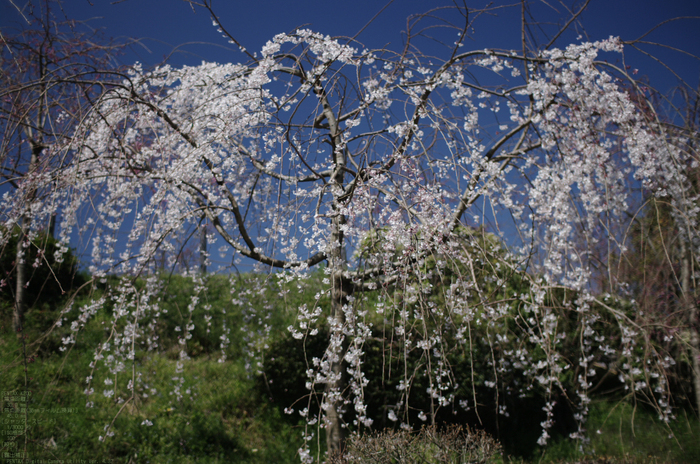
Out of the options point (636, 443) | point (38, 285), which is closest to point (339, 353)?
point (636, 443)

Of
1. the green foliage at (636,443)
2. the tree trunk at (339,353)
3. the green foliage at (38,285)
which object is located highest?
the green foliage at (38,285)

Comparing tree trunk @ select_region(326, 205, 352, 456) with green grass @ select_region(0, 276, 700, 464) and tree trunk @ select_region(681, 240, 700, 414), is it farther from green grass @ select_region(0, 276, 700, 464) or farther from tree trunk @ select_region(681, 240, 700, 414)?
tree trunk @ select_region(681, 240, 700, 414)

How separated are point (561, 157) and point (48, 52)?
5.70m

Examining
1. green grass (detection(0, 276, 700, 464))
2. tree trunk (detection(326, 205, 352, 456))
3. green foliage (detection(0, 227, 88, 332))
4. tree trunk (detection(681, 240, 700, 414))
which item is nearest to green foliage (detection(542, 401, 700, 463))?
green grass (detection(0, 276, 700, 464))

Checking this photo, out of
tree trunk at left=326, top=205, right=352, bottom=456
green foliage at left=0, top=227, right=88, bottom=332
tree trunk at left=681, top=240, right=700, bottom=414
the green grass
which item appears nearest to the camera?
tree trunk at left=326, top=205, right=352, bottom=456

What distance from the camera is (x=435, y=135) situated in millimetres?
2938

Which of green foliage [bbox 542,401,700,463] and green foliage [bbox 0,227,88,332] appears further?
green foliage [bbox 0,227,88,332]

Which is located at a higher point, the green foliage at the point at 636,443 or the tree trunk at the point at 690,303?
the tree trunk at the point at 690,303

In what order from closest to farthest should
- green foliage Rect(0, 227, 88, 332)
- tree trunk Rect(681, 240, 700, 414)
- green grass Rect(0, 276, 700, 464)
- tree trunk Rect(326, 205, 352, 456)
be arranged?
1. tree trunk Rect(326, 205, 352, 456)
2. green grass Rect(0, 276, 700, 464)
3. tree trunk Rect(681, 240, 700, 414)
4. green foliage Rect(0, 227, 88, 332)

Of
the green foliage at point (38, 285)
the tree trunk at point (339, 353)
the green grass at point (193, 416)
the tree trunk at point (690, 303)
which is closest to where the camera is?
the tree trunk at point (339, 353)

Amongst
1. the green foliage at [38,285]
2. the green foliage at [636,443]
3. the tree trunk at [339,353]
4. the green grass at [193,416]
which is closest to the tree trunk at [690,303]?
the green foliage at [636,443]

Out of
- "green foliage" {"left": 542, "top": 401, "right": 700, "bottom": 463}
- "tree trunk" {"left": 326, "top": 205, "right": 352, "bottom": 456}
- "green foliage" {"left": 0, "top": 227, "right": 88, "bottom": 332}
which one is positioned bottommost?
"green foliage" {"left": 542, "top": 401, "right": 700, "bottom": 463}

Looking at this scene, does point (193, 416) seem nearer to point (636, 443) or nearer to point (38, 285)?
point (38, 285)

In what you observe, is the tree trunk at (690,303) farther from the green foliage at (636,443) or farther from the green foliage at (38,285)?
the green foliage at (38,285)
